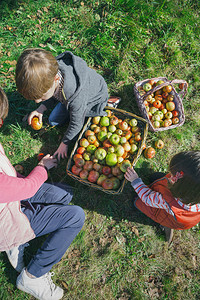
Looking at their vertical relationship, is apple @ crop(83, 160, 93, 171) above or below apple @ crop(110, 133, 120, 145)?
below

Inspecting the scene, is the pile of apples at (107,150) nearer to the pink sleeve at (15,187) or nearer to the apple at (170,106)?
the apple at (170,106)

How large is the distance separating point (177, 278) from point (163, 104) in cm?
321

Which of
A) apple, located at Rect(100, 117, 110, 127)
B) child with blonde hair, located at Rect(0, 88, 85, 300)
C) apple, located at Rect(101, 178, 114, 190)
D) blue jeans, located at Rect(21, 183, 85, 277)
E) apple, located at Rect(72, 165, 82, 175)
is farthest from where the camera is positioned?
apple, located at Rect(100, 117, 110, 127)

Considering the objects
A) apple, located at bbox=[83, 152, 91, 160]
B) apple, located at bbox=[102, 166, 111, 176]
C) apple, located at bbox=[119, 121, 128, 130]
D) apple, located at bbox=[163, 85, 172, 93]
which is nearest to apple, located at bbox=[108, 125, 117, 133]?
apple, located at bbox=[119, 121, 128, 130]

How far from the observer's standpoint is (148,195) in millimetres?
3133

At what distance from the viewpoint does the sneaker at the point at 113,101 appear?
4.12 metres

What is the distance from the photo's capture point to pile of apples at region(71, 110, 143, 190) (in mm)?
3508

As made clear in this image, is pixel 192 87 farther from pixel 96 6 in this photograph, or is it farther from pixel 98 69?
pixel 96 6

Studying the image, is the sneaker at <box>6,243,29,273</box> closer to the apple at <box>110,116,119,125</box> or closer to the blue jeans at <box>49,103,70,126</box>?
the blue jeans at <box>49,103,70,126</box>

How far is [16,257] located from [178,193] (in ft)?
9.33

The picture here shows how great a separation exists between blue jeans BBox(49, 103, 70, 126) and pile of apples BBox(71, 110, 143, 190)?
1.78 feet

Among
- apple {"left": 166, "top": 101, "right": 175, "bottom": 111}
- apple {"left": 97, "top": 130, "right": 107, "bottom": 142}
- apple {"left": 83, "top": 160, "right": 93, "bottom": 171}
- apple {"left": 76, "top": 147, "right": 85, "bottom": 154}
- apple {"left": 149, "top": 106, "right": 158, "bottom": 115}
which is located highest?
apple {"left": 166, "top": 101, "right": 175, "bottom": 111}

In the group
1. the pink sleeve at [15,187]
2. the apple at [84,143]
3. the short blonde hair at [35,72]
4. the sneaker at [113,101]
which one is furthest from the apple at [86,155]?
the short blonde hair at [35,72]

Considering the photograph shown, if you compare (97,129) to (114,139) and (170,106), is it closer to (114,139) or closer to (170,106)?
(114,139)
